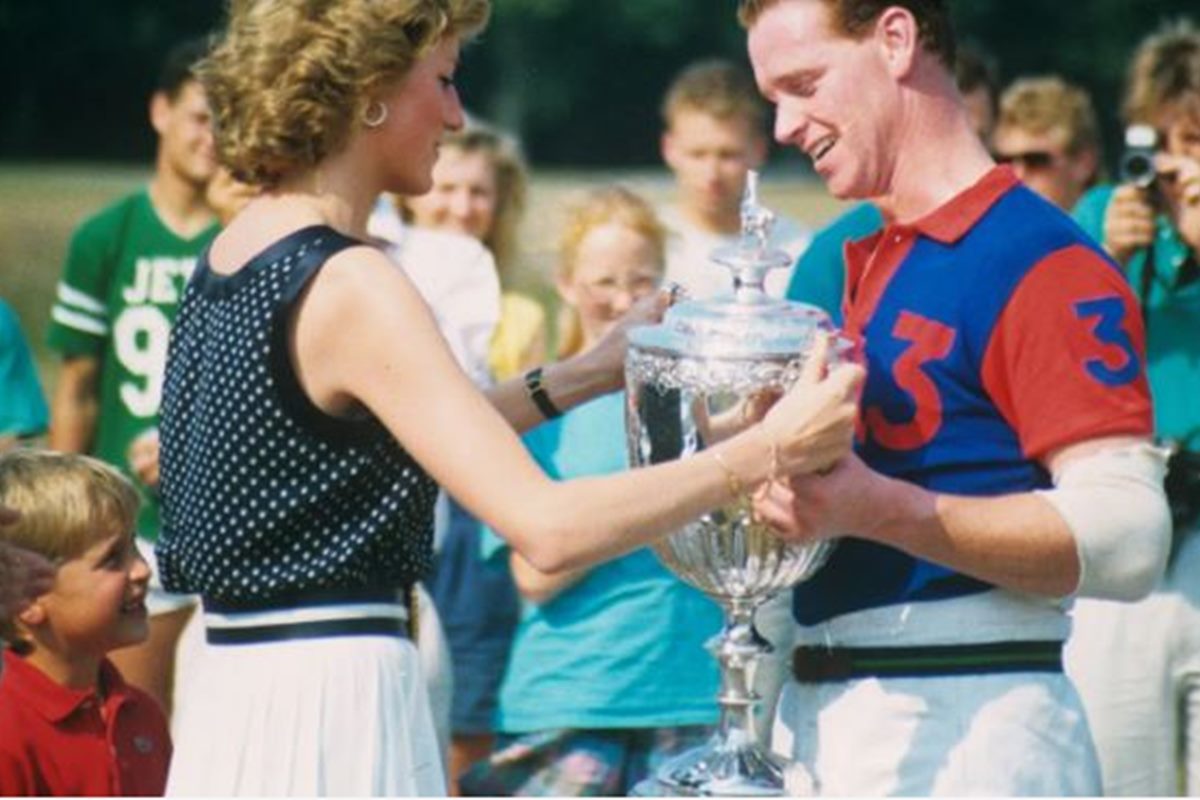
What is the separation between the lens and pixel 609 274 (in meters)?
6.34

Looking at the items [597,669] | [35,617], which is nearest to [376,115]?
[35,617]

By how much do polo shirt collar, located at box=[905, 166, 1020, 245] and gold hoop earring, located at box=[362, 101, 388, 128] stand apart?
72cm

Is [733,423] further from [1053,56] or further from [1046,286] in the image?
[1053,56]

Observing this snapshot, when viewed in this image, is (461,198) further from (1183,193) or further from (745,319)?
(745,319)

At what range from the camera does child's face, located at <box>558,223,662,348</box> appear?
249 inches

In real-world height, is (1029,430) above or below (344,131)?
below

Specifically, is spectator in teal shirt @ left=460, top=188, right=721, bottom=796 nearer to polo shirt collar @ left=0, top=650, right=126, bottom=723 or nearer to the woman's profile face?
polo shirt collar @ left=0, top=650, right=126, bottom=723

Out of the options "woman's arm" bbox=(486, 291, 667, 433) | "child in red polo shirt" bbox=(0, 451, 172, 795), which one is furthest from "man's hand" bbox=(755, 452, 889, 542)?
"child in red polo shirt" bbox=(0, 451, 172, 795)

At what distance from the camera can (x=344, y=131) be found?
3711 millimetres

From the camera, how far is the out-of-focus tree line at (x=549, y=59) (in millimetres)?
33344

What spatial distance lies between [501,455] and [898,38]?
0.81 meters

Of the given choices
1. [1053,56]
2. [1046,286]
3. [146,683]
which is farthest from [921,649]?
[1053,56]

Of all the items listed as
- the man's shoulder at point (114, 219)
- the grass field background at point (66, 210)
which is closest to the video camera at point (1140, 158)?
the man's shoulder at point (114, 219)

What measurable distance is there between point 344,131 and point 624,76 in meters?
33.6
